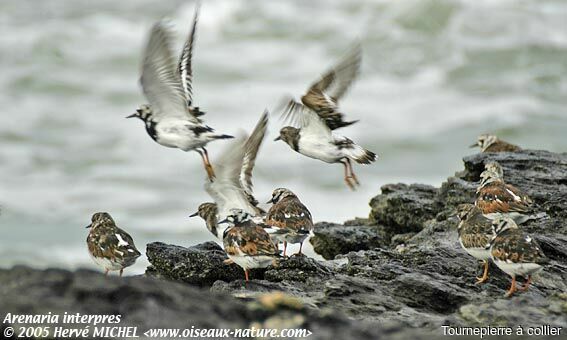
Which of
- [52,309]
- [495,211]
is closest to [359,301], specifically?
[495,211]

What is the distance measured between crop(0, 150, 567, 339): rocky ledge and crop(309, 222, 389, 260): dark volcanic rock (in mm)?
12

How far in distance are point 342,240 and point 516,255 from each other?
3247mm

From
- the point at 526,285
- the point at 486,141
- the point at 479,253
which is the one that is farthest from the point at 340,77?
the point at 526,285

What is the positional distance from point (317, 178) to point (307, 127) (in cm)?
1317

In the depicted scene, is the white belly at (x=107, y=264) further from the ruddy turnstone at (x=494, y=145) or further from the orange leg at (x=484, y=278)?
the ruddy turnstone at (x=494, y=145)

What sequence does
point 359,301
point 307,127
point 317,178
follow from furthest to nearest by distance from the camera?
point 317,178 → point 307,127 → point 359,301

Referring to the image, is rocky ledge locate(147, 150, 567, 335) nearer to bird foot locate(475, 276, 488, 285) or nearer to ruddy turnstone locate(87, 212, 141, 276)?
bird foot locate(475, 276, 488, 285)

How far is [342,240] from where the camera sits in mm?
11570

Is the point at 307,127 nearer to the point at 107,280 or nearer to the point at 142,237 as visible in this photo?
the point at 107,280

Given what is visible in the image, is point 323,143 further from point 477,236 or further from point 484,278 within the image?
point 484,278

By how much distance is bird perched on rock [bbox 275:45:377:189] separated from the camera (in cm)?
1180

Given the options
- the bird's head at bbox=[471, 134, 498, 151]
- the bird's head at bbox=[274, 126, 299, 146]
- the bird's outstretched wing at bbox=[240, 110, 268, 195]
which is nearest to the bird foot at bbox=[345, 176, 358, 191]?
the bird's head at bbox=[274, 126, 299, 146]

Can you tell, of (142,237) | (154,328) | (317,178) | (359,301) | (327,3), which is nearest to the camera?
(154,328)

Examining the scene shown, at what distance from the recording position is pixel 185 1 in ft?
135
